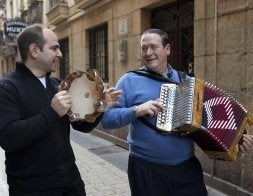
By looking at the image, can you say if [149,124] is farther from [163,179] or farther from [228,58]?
[228,58]

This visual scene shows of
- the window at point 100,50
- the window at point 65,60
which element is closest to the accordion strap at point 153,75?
the window at point 100,50

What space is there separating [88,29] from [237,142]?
8969 millimetres

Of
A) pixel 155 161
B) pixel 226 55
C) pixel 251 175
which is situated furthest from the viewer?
pixel 226 55

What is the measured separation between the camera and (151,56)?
299 centimetres

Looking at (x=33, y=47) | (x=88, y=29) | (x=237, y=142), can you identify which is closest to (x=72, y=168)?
(x=33, y=47)

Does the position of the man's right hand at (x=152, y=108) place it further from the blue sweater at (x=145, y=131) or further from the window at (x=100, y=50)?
the window at (x=100, y=50)

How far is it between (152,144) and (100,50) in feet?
27.1

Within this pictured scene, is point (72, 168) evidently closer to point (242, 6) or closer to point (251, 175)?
point (251, 175)

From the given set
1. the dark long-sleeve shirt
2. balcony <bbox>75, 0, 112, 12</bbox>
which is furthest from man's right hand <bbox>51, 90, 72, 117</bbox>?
balcony <bbox>75, 0, 112, 12</bbox>

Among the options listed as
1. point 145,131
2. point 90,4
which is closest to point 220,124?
point 145,131

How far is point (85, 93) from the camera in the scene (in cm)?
242

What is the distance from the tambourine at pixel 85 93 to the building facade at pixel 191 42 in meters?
2.97

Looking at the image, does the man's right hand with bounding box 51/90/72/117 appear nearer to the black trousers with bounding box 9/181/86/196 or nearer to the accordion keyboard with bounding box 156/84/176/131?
the black trousers with bounding box 9/181/86/196

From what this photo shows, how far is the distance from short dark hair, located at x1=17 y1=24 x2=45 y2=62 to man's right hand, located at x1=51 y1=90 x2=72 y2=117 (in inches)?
16.2
